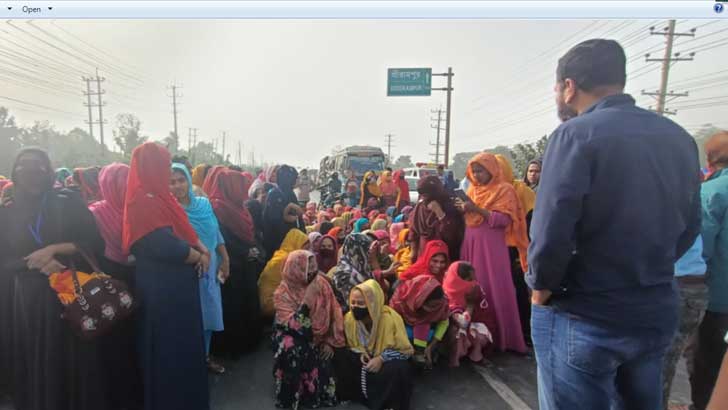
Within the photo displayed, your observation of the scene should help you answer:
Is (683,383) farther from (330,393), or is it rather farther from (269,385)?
(269,385)

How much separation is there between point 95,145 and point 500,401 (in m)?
40.9

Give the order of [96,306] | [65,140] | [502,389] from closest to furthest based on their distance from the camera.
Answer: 1. [96,306]
2. [502,389]
3. [65,140]

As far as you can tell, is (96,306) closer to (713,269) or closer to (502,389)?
(502,389)

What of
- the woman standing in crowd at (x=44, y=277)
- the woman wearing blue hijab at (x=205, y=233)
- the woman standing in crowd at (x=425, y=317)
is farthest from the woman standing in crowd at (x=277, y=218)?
the woman standing in crowd at (x=44, y=277)

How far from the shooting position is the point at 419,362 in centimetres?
315

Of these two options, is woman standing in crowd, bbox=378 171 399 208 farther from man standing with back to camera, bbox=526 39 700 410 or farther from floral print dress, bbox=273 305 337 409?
man standing with back to camera, bbox=526 39 700 410

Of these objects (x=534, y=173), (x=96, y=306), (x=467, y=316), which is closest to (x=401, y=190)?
(x=534, y=173)

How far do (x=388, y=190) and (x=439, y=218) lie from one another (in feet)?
15.9

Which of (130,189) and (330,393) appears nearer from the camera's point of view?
(130,189)

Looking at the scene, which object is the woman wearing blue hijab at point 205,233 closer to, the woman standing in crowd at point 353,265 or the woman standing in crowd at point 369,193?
the woman standing in crowd at point 353,265

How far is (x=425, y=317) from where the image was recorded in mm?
3209

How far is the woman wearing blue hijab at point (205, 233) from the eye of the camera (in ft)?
9.76

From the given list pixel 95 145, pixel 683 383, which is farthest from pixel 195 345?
pixel 95 145

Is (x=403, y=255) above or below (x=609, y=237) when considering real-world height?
below
